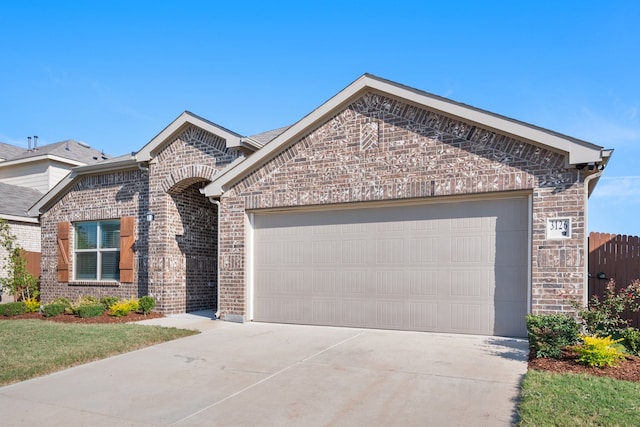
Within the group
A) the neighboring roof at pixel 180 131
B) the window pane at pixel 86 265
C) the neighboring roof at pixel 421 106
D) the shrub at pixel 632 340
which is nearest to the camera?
the shrub at pixel 632 340

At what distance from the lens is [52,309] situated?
1269cm

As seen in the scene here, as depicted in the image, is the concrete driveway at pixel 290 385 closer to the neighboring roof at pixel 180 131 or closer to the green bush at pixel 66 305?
the neighboring roof at pixel 180 131

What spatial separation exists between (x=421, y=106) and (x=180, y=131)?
22.0ft

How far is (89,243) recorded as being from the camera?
1484 centimetres

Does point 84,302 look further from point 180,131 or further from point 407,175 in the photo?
point 407,175

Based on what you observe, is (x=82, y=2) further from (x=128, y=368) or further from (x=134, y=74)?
(x=128, y=368)

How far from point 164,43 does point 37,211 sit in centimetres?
769

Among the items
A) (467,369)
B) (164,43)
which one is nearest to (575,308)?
(467,369)

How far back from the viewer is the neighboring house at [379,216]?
328 inches

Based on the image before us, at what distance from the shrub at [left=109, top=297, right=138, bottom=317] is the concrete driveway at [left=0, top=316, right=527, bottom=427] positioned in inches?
158

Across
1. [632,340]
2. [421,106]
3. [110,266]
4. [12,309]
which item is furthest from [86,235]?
[632,340]

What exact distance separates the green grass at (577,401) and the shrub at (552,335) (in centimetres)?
89

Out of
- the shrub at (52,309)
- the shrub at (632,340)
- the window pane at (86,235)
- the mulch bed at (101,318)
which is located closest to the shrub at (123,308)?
the mulch bed at (101,318)

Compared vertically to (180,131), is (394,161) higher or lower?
lower
